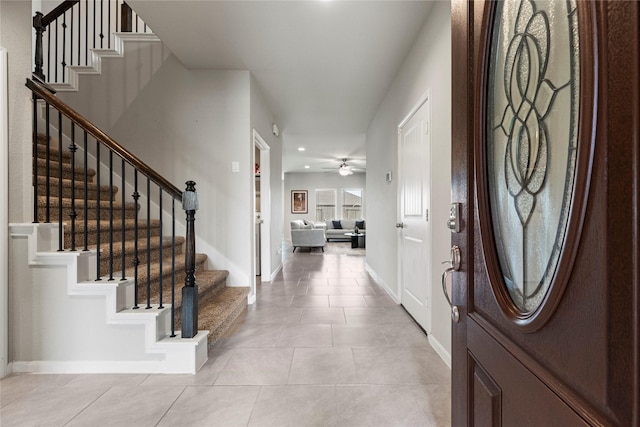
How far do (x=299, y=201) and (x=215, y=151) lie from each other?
873 cm

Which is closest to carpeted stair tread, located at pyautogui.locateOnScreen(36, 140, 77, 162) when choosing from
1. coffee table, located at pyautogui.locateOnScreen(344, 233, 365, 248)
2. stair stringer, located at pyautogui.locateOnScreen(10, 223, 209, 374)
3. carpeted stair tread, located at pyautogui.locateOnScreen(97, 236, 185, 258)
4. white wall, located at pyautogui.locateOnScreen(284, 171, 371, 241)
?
carpeted stair tread, located at pyautogui.locateOnScreen(97, 236, 185, 258)

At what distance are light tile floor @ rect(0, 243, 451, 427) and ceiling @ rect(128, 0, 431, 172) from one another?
266 centimetres

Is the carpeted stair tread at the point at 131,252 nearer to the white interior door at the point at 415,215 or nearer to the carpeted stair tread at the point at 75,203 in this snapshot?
the carpeted stair tread at the point at 75,203

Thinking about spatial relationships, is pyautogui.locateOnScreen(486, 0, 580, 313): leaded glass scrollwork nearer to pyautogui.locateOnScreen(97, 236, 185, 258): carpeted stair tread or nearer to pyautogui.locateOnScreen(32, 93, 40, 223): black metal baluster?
pyautogui.locateOnScreen(97, 236, 185, 258): carpeted stair tread

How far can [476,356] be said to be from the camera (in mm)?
761

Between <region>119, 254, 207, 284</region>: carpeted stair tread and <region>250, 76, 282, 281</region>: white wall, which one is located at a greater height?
<region>250, 76, 282, 281</region>: white wall

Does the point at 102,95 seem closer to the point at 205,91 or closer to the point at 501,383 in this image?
the point at 205,91

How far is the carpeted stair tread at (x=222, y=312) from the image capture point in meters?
2.32

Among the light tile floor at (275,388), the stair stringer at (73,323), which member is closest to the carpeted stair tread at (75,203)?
the stair stringer at (73,323)

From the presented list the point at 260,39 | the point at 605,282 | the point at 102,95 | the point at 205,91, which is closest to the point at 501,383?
the point at 605,282

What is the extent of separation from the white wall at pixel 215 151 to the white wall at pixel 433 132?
1.72 m

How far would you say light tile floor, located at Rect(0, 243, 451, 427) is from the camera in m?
1.51

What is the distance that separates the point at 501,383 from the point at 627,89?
591 millimetres

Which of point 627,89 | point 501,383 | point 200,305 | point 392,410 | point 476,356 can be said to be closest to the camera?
point 627,89
